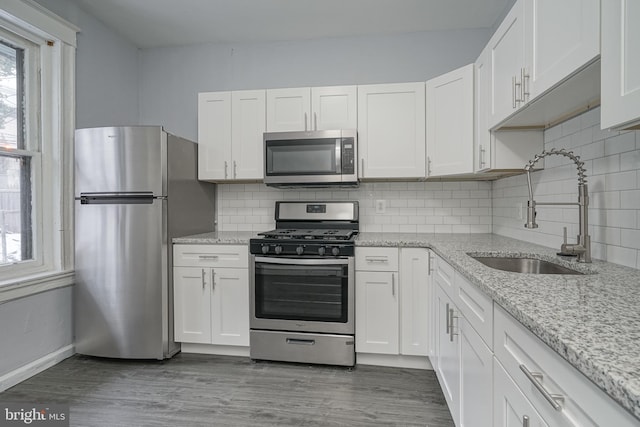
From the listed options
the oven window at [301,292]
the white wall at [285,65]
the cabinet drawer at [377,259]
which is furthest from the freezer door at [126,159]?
the cabinet drawer at [377,259]

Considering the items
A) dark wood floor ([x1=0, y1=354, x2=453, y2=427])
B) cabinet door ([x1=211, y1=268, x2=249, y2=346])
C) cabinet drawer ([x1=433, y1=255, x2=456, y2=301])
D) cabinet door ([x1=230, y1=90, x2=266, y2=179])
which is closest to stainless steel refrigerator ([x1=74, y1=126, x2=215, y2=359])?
dark wood floor ([x1=0, y1=354, x2=453, y2=427])

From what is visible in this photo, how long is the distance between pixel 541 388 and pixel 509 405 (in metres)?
0.28

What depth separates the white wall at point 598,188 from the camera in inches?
54.2

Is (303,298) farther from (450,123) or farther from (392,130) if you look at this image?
(450,123)

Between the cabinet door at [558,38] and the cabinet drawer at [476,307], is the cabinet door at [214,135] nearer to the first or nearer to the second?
the cabinet drawer at [476,307]

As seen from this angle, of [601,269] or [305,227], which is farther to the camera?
[305,227]

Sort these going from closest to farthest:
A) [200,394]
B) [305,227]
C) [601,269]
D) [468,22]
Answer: [601,269] → [200,394] → [468,22] → [305,227]

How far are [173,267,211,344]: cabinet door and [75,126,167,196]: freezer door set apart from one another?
0.66 meters

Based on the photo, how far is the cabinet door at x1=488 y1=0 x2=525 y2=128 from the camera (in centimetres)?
161

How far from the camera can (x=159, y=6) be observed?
264cm

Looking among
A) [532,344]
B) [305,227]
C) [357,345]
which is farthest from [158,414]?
[532,344]

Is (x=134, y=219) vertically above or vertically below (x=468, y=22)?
below

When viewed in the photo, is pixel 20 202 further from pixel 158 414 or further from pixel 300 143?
pixel 300 143

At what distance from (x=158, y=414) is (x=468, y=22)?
11.7 feet
